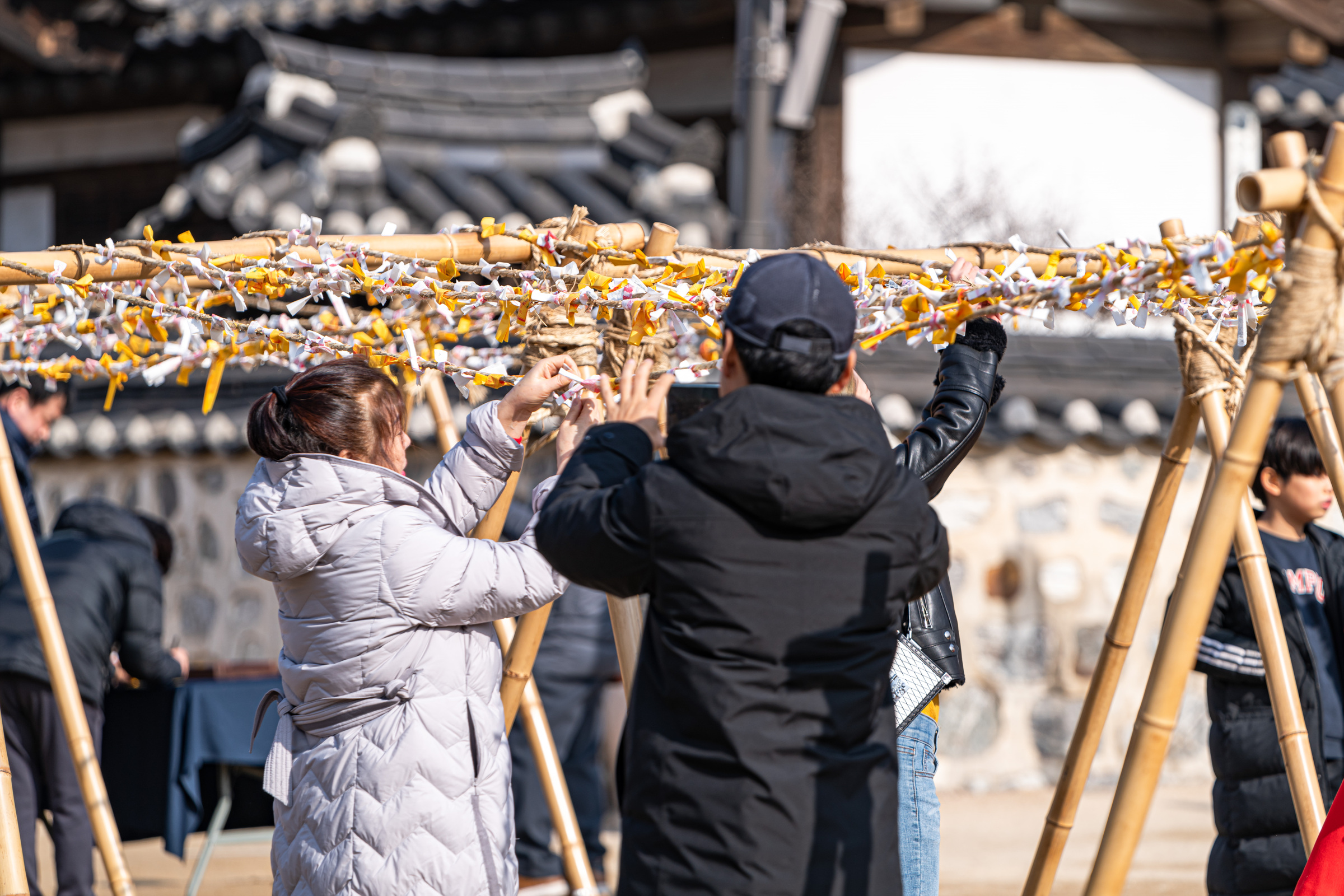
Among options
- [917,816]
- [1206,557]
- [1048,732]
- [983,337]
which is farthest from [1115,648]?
[1048,732]

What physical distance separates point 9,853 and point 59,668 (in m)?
0.71

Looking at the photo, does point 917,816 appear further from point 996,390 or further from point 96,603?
point 96,603

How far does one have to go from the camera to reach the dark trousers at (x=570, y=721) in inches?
188

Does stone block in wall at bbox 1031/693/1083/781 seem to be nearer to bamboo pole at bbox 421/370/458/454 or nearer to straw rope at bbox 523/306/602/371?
bamboo pole at bbox 421/370/458/454

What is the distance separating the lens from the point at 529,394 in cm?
216

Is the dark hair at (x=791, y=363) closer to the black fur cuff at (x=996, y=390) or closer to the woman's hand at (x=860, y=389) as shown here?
the woman's hand at (x=860, y=389)

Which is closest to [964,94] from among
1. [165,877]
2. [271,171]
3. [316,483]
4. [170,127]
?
[271,171]

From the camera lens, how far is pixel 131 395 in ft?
22.7

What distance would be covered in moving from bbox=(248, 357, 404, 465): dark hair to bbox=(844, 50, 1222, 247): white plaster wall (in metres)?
6.31

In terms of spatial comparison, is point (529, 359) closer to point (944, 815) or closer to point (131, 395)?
point (944, 815)

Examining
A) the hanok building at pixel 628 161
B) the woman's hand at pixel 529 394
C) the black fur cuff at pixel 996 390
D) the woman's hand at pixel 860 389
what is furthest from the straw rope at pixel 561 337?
the hanok building at pixel 628 161

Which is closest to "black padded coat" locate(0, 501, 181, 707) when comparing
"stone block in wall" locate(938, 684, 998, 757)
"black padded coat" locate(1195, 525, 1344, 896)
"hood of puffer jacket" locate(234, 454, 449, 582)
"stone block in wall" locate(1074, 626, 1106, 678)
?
"hood of puffer jacket" locate(234, 454, 449, 582)

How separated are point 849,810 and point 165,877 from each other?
4.28m

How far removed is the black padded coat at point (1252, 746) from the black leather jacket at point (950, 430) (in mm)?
980
